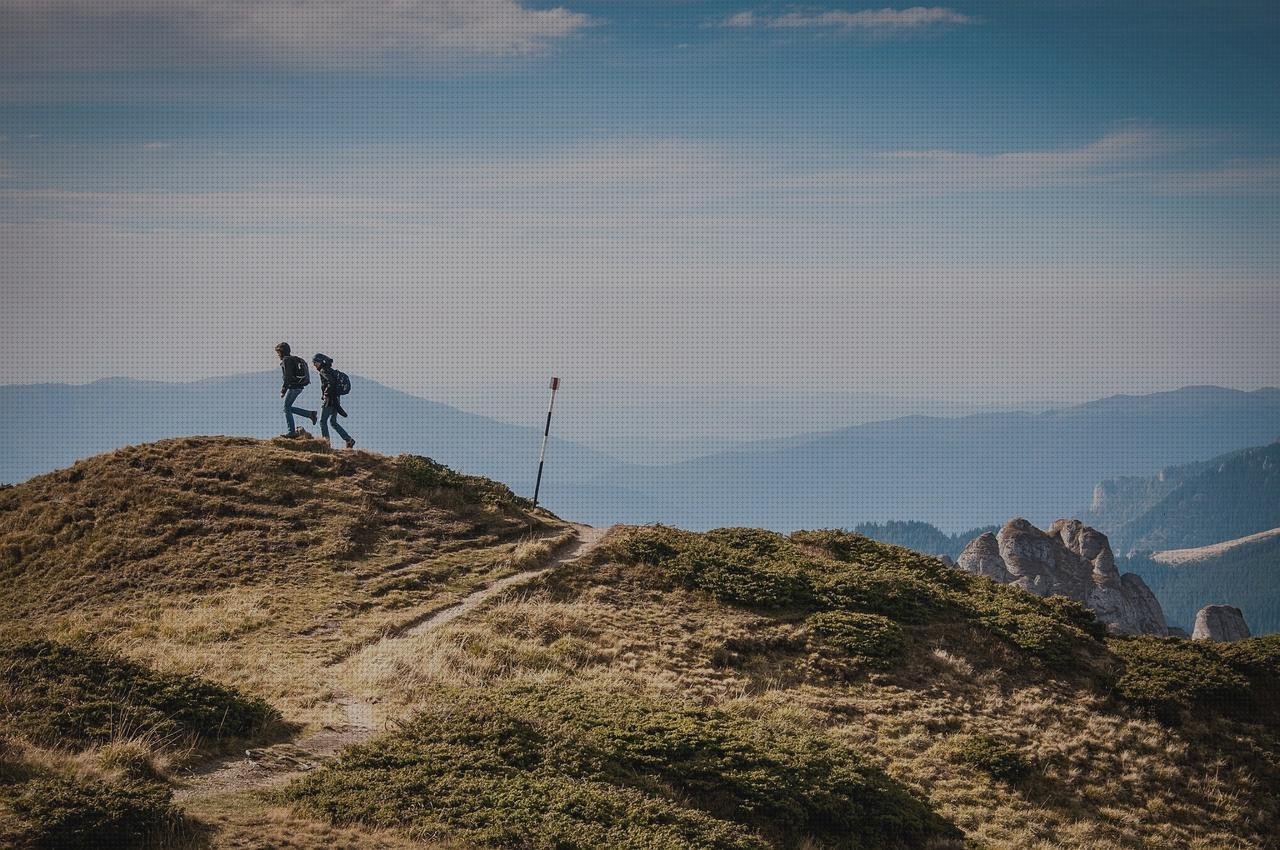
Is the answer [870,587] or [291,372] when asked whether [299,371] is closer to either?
[291,372]

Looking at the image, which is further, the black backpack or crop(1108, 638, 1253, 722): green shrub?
the black backpack

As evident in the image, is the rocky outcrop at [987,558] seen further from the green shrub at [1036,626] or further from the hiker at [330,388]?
the hiker at [330,388]

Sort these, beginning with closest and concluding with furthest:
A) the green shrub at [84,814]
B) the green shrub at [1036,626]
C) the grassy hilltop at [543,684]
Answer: the green shrub at [84,814] < the grassy hilltop at [543,684] < the green shrub at [1036,626]

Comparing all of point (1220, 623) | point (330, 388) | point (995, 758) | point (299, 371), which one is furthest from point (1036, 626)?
point (1220, 623)

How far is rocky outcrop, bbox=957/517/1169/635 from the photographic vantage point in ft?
405

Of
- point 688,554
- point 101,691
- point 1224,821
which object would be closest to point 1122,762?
point 1224,821

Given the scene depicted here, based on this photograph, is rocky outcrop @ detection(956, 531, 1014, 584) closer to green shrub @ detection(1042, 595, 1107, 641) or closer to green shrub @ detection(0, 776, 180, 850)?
green shrub @ detection(1042, 595, 1107, 641)

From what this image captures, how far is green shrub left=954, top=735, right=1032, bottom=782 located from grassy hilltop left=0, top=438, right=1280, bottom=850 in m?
0.07

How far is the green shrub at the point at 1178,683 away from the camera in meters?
21.3

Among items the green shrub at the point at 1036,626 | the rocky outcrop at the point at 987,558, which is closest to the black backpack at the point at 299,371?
the green shrub at the point at 1036,626

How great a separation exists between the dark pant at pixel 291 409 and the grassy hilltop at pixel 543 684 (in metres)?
1.22

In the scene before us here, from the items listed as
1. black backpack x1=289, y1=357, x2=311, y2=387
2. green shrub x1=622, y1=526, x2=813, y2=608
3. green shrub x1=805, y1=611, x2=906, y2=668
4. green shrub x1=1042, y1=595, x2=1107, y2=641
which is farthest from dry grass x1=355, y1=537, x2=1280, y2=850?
black backpack x1=289, y1=357, x2=311, y2=387

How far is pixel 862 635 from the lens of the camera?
22.5 metres

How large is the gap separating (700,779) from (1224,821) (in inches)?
440
